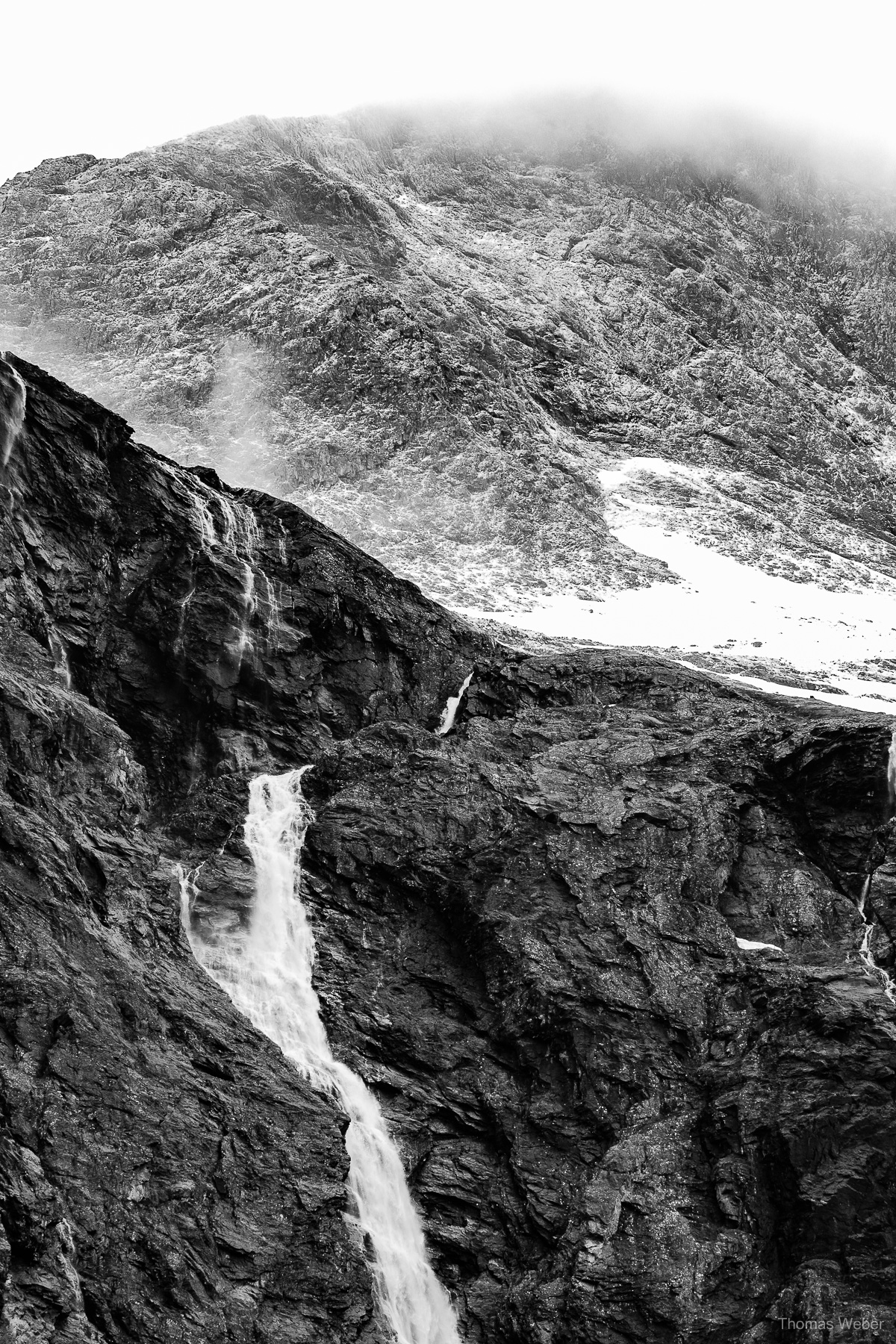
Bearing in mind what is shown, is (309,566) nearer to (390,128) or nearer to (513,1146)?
(513,1146)

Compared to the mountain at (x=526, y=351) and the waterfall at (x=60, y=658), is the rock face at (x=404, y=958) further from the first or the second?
the mountain at (x=526, y=351)

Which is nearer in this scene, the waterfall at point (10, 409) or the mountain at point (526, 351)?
the waterfall at point (10, 409)

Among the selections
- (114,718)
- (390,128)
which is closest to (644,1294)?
(114,718)

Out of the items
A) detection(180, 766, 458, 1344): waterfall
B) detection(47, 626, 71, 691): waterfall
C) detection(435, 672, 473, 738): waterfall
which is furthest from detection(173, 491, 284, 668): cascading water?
detection(180, 766, 458, 1344): waterfall

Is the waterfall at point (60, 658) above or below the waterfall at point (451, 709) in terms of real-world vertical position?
below

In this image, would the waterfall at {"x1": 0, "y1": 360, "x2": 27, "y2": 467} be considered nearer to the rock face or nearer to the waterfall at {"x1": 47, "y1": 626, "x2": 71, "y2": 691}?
the rock face

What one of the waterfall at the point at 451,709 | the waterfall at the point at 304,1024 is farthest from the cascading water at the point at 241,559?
the waterfall at the point at 304,1024
